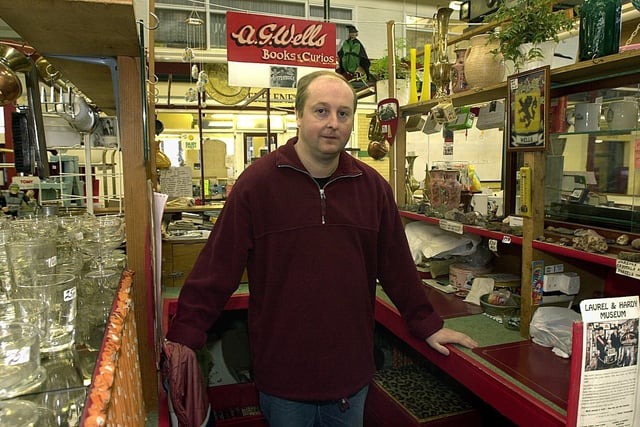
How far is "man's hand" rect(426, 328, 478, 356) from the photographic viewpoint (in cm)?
202

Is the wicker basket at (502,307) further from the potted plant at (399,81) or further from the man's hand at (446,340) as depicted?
the potted plant at (399,81)

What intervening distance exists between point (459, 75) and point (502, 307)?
1.22 metres

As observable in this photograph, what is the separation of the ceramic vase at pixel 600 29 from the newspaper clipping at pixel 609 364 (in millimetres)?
978

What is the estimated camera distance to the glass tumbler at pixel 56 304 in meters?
0.98

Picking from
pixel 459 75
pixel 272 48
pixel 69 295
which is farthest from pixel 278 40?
pixel 69 295

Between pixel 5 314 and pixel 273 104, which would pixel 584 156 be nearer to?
pixel 5 314

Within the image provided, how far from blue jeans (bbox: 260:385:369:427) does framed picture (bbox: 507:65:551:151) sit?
1195 mm

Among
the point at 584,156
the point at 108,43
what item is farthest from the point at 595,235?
the point at 108,43

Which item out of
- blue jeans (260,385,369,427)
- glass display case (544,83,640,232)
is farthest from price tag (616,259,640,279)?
blue jeans (260,385,369,427)

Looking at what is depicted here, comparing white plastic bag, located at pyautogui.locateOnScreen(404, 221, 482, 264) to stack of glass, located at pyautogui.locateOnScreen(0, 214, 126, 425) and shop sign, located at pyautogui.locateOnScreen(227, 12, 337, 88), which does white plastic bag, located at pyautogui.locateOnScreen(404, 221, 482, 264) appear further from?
stack of glass, located at pyautogui.locateOnScreen(0, 214, 126, 425)

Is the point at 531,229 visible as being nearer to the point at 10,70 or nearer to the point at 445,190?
the point at 445,190

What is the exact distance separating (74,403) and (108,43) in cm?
90

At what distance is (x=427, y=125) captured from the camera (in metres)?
3.25

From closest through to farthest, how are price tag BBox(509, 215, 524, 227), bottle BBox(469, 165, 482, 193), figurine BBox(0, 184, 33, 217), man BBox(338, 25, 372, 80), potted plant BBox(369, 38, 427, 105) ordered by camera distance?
price tag BBox(509, 215, 524, 227), figurine BBox(0, 184, 33, 217), potted plant BBox(369, 38, 427, 105), bottle BBox(469, 165, 482, 193), man BBox(338, 25, 372, 80)
